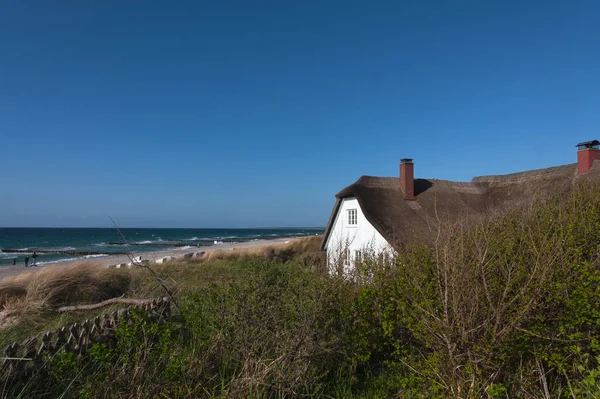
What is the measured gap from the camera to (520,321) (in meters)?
3.26

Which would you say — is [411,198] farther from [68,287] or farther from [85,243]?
[85,243]

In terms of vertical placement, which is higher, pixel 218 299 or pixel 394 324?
pixel 218 299

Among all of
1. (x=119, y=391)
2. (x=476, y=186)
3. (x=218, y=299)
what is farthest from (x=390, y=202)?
(x=119, y=391)

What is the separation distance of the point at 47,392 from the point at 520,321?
182 inches

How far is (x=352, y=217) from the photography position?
18797mm

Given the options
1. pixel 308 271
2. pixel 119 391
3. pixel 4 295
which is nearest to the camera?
pixel 119 391

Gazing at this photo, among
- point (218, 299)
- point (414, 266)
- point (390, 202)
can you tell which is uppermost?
point (390, 202)

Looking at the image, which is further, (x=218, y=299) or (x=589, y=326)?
(x=218, y=299)

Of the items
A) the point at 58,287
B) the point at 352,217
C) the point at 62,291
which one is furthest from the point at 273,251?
the point at 58,287

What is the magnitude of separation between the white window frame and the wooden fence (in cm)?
1319

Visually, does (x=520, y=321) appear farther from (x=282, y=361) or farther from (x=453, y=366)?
(x=282, y=361)

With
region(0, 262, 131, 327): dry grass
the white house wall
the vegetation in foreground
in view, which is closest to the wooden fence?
the vegetation in foreground

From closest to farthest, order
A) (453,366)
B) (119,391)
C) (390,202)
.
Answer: (453,366), (119,391), (390,202)

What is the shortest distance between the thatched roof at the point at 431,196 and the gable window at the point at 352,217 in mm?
817
